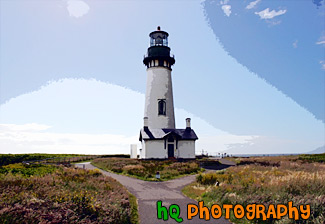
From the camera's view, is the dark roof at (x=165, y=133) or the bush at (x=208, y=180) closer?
the bush at (x=208, y=180)

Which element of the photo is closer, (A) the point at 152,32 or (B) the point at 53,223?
(B) the point at 53,223

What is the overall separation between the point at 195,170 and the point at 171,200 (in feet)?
46.0

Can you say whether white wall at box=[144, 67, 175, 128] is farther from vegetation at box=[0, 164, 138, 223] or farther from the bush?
vegetation at box=[0, 164, 138, 223]

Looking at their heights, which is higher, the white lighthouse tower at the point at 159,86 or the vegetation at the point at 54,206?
the white lighthouse tower at the point at 159,86

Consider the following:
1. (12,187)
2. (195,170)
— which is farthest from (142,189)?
(195,170)

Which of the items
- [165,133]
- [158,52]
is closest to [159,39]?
[158,52]

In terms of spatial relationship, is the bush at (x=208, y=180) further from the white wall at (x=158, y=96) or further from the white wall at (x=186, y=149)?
the white wall at (x=158, y=96)

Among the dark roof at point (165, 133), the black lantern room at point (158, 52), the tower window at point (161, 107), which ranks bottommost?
the dark roof at point (165, 133)

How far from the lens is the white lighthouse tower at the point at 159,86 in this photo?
40.8 m

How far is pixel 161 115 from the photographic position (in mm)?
40656

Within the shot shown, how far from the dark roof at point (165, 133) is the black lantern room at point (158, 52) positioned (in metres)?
10.9

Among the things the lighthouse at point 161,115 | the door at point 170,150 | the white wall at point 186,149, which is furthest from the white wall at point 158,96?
the white wall at point 186,149

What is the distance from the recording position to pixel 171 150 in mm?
38875

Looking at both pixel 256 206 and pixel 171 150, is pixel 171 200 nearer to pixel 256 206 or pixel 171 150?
pixel 256 206
